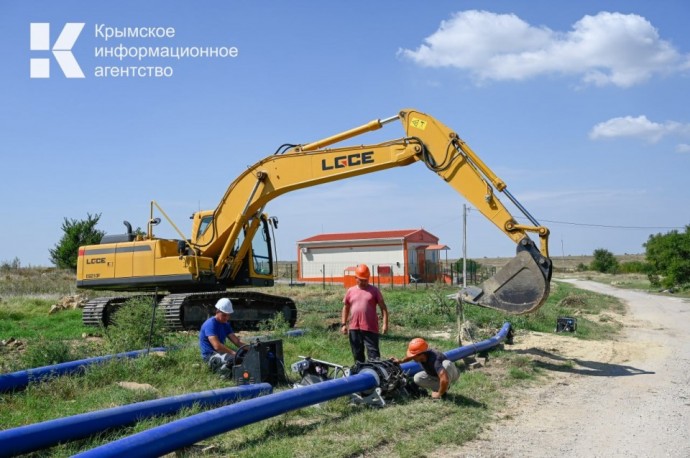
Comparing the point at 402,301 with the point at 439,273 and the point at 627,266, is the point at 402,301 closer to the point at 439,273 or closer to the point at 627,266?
the point at 439,273

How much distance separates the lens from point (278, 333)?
46.1ft

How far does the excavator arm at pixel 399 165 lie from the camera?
466 inches

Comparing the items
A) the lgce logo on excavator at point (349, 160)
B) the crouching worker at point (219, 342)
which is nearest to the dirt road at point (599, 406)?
the crouching worker at point (219, 342)

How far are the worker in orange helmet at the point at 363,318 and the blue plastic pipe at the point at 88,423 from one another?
8.26 ft

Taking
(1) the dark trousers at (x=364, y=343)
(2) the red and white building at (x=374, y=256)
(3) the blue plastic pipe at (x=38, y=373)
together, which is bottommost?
(3) the blue plastic pipe at (x=38, y=373)

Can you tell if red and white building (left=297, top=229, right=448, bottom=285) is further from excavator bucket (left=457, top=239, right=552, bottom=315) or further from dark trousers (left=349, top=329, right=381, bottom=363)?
dark trousers (left=349, top=329, right=381, bottom=363)

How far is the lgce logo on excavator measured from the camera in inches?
555

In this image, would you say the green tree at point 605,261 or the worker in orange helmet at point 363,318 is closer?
the worker in orange helmet at point 363,318

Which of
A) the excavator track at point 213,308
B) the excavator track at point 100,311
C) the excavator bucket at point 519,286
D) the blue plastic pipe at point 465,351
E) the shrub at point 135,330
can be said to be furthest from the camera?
the excavator track at point 100,311

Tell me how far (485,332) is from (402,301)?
10994mm

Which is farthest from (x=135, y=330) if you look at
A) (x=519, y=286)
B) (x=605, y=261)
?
(x=605, y=261)

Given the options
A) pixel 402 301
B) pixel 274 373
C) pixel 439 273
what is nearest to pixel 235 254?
pixel 274 373

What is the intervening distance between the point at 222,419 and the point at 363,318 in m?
3.87

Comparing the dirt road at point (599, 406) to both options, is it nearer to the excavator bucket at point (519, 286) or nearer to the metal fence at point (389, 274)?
the excavator bucket at point (519, 286)
